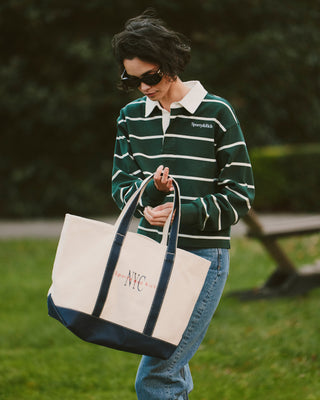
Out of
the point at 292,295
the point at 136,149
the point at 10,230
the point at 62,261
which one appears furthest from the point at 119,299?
the point at 10,230

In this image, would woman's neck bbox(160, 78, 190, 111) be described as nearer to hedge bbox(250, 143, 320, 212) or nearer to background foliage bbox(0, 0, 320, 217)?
background foliage bbox(0, 0, 320, 217)

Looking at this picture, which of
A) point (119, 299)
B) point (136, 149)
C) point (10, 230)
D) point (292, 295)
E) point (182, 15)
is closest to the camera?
point (119, 299)

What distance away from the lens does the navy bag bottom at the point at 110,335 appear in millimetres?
2131

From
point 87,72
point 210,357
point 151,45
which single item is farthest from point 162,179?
point 87,72

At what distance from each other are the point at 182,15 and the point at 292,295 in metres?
8.89

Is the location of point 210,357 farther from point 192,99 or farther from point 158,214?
point 192,99

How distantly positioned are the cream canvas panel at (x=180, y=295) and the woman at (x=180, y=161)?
0.52ft

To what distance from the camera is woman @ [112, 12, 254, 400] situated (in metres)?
2.25

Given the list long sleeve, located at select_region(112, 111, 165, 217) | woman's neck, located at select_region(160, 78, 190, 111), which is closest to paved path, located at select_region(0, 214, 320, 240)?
long sleeve, located at select_region(112, 111, 165, 217)

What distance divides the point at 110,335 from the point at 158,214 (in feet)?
1.52

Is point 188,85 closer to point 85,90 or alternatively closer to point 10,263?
point 10,263

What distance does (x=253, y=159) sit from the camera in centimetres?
1323

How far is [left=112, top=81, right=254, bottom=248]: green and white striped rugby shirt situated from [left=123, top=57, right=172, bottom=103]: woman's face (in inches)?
2.6

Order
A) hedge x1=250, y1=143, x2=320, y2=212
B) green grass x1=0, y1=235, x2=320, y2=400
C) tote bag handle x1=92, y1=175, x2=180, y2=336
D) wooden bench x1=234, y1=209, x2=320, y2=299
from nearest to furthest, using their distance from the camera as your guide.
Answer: tote bag handle x1=92, y1=175, x2=180, y2=336
green grass x1=0, y1=235, x2=320, y2=400
wooden bench x1=234, y1=209, x2=320, y2=299
hedge x1=250, y1=143, x2=320, y2=212
